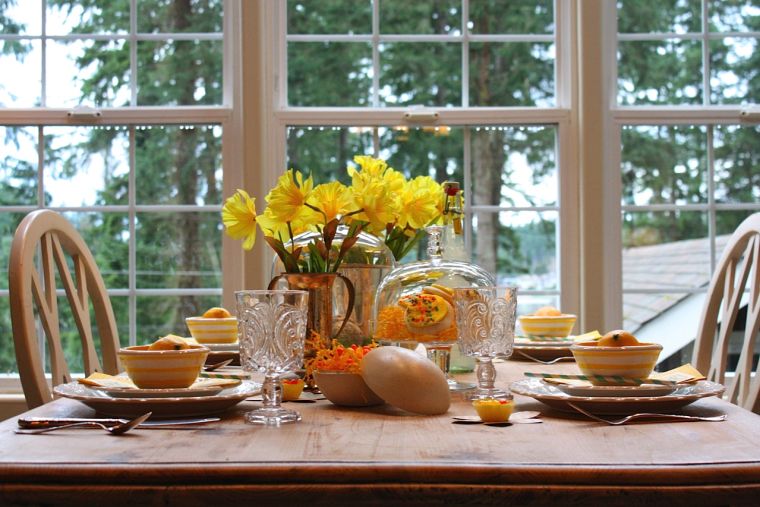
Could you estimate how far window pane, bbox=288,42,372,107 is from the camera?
318 centimetres

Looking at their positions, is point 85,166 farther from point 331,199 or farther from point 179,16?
point 331,199

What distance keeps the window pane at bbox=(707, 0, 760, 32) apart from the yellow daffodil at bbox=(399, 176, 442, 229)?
1.85 metres

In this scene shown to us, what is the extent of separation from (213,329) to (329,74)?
1339 mm

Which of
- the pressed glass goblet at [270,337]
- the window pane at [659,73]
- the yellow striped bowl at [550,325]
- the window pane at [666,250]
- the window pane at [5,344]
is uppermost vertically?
the window pane at [659,73]

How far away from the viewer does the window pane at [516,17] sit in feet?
10.5

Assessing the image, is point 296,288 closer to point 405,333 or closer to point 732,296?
point 405,333

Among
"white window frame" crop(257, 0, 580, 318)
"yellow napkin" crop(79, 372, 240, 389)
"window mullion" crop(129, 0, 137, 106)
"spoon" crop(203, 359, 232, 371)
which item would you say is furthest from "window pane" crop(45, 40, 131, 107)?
"yellow napkin" crop(79, 372, 240, 389)

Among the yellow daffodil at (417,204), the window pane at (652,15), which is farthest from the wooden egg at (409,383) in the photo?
the window pane at (652,15)

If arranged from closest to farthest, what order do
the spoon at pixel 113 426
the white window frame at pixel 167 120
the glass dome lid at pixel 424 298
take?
the spoon at pixel 113 426 < the glass dome lid at pixel 424 298 < the white window frame at pixel 167 120

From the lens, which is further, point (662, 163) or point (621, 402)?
point (662, 163)

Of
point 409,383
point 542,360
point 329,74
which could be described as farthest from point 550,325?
point 329,74

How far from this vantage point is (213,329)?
6.94 ft

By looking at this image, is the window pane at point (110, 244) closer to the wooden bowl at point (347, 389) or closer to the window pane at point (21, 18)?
the window pane at point (21, 18)

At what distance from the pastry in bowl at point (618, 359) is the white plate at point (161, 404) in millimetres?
475
